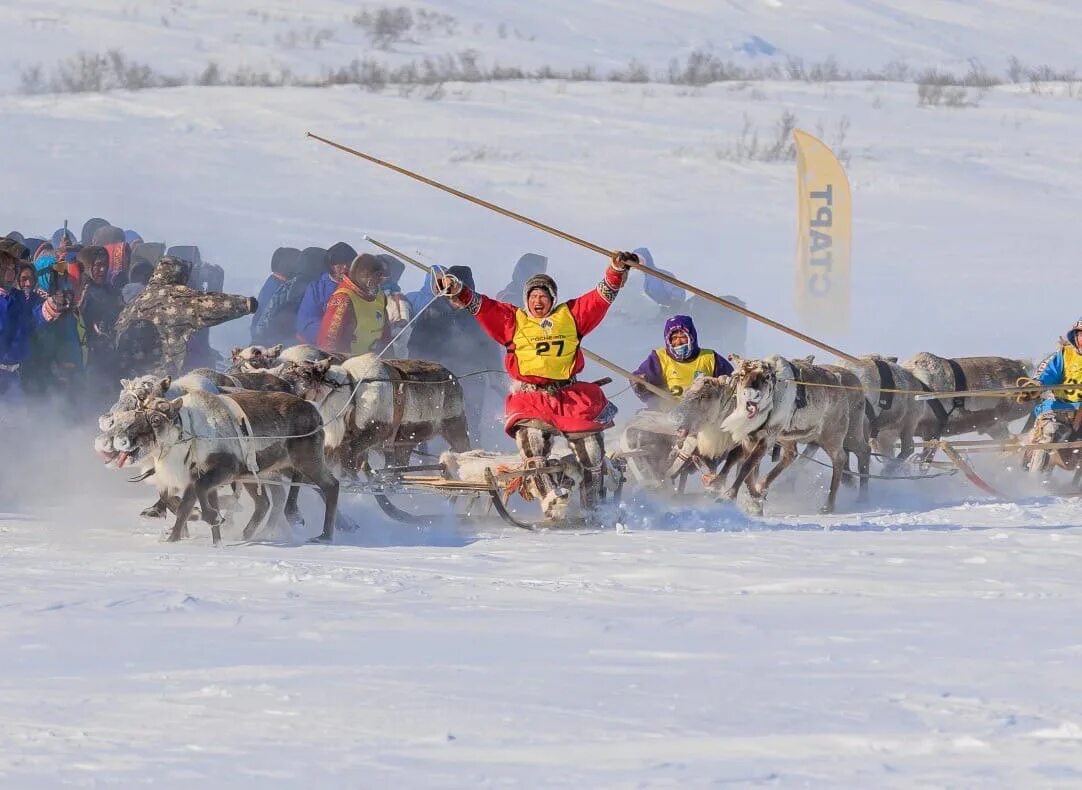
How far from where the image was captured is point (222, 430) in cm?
893

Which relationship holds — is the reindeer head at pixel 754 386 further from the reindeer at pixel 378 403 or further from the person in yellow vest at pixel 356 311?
the person in yellow vest at pixel 356 311

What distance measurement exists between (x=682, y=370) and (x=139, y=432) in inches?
146

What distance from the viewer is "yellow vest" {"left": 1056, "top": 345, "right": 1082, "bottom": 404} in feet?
38.9

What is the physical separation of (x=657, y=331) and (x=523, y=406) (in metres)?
9.20

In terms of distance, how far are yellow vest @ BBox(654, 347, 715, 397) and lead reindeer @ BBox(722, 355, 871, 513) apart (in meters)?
0.38

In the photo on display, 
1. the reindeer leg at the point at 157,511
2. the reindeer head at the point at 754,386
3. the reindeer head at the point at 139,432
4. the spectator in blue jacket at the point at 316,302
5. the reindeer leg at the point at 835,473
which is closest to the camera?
the reindeer head at the point at 139,432

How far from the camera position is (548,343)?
388 inches

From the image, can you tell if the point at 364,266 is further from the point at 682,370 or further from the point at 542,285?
the point at 542,285

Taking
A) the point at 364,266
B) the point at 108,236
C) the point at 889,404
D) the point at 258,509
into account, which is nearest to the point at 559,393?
the point at 258,509

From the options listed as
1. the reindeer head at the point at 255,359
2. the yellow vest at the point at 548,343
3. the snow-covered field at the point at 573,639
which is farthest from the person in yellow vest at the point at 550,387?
the reindeer head at the point at 255,359

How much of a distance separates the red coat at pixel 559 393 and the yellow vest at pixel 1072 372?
3.51m

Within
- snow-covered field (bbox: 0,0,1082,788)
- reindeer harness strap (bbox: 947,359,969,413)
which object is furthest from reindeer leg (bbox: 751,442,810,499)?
reindeer harness strap (bbox: 947,359,969,413)

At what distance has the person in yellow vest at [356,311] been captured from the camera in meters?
12.8

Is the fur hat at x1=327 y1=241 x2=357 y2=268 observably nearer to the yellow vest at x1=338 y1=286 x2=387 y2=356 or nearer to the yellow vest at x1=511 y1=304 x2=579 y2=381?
the yellow vest at x1=338 y1=286 x2=387 y2=356
